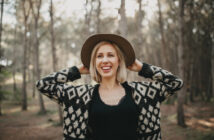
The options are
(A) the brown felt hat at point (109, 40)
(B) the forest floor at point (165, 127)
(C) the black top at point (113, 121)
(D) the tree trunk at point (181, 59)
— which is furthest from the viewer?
(D) the tree trunk at point (181, 59)

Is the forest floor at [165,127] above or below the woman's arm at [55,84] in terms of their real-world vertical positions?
below

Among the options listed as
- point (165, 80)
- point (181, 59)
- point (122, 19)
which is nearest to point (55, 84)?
point (165, 80)

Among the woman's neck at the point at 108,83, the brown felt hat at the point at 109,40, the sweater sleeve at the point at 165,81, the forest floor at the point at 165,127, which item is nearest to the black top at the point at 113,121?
the woman's neck at the point at 108,83

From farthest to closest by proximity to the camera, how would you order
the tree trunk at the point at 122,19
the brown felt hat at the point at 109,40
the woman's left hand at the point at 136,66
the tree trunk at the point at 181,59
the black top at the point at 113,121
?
the tree trunk at the point at 181,59 < the tree trunk at the point at 122,19 < the woman's left hand at the point at 136,66 < the brown felt hat at the point at 109,40 < the black top at the point at 113,121

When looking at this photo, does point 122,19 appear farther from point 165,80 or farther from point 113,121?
point 113,121

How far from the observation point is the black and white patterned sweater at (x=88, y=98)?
195 centimetres

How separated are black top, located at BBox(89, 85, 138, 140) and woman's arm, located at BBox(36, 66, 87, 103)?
0.45 m

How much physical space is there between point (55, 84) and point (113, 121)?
0.83 meters

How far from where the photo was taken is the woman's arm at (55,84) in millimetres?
2022

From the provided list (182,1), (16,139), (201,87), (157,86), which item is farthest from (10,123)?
(201,87)

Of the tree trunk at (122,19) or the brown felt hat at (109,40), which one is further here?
the tree trunk at (122,19)

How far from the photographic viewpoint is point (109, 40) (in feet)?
7.15

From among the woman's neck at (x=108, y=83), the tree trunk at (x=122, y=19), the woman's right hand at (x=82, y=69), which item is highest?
the tree trunk at (x=122, y=19)

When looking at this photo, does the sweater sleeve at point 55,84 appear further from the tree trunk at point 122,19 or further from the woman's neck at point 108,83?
the tree trunk at point 122,19
